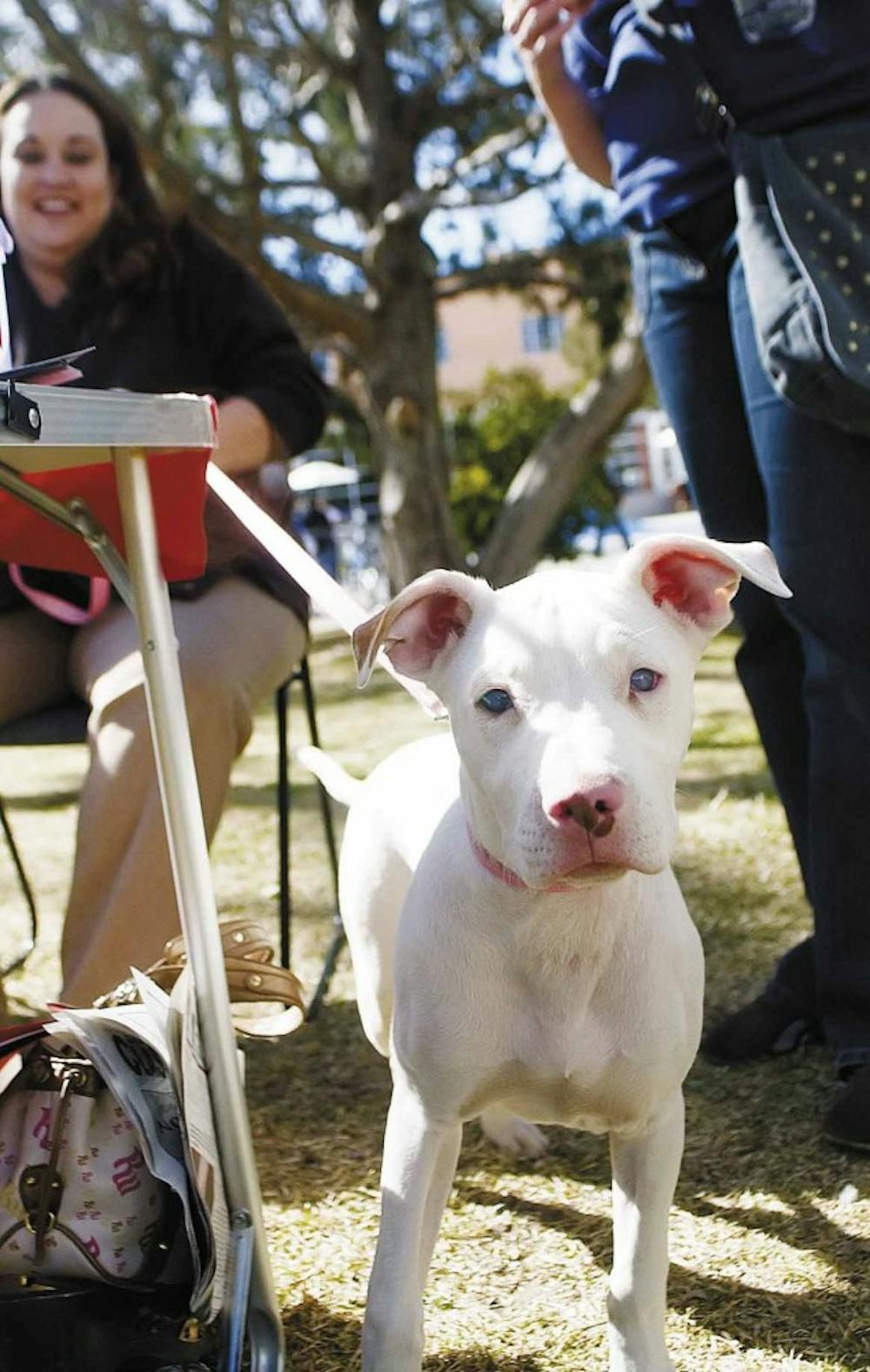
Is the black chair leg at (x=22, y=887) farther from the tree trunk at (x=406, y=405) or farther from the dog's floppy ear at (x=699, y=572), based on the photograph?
the tree trunk at (x=406, y=405)

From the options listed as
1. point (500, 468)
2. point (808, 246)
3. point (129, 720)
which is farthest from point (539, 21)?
point (500, 468)

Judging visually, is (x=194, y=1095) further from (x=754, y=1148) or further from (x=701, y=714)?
(x=701, y=714)

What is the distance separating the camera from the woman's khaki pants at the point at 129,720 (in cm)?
223

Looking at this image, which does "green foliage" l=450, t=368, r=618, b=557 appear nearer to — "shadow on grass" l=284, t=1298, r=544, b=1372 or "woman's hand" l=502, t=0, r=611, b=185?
"woman's hand" l=502, t=0, r=611, b=185

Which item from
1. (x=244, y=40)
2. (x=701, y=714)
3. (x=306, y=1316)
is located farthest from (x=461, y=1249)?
(x=244, y=40)

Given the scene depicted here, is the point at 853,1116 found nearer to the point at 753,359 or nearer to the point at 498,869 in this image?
the point at 498,869

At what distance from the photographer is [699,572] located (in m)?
1.59

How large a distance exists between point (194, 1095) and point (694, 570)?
2.48ft

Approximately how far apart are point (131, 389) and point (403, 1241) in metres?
1.76

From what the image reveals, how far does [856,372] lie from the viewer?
2043 millimetres

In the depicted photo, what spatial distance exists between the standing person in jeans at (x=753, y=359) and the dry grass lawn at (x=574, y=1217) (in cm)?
16

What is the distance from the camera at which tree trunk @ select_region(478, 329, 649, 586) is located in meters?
10.0

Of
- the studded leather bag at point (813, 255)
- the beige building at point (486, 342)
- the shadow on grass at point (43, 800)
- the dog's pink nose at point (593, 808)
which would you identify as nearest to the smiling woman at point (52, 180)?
the studded leather bag at point (813, 255)

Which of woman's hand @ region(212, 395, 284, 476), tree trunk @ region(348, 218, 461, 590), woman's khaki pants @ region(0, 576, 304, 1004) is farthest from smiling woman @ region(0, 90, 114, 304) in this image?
tree trunk @ region(348, 218, 461, 590)
